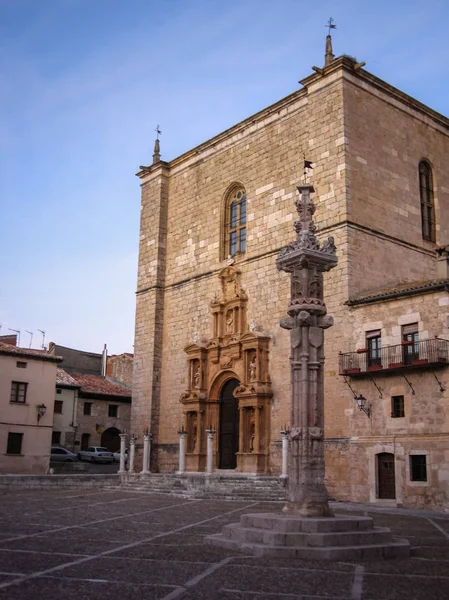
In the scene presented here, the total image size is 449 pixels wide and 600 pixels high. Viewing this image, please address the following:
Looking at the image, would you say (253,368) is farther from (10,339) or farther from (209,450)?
(10,339)

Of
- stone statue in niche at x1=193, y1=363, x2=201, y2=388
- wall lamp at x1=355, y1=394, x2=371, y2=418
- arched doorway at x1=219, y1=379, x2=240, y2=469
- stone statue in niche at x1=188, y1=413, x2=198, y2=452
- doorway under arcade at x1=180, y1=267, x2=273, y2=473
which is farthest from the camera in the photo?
stone statue in niche at x1=193, y1=363, x2=201, y2=388

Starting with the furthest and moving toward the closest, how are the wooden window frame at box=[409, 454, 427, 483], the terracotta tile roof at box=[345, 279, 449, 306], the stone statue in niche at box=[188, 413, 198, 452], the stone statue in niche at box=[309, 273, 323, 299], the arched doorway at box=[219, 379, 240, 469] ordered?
1. the stone statue in niche at box=[188, 413, 198, 452]
2. the arched doorway at box=[219, 379, 240, 469]
3. the terracotta tile roof at box=[345, 279, 449, 306]
4. the wooden window frame at box=[409, 454, 427, 483]
5. the stone statue in niche at box=[309, 273, 323, 299]

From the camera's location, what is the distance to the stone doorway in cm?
1836

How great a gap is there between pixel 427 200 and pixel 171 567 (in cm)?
2001

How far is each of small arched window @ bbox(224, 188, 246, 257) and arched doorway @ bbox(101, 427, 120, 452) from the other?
19.6 m

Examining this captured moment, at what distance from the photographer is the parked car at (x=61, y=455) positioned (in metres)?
35.6

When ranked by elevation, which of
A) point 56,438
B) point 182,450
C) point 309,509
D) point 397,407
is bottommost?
point 309,509

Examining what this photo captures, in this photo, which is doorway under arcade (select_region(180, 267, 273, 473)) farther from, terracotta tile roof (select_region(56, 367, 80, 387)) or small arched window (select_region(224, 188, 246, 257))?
terracotta tile roof (select_region(56, 367, 80, 387))

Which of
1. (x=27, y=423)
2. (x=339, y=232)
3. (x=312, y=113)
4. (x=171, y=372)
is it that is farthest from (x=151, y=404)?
(x=312, y=113)

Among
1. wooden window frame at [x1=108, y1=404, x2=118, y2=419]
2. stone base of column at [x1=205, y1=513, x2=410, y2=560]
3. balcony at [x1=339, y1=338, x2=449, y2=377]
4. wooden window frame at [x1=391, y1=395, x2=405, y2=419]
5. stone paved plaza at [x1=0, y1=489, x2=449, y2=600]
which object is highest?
balcony at [x1=339, y1=338, x2=449, y2=377]

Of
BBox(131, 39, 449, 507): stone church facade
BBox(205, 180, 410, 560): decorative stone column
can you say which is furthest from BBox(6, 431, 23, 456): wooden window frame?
BBox(205, 180, 410, 560): decorative stone column

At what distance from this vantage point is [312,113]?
2333 centimetres

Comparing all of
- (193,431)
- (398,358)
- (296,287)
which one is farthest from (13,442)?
(296,287)

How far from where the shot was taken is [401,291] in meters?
18.8
